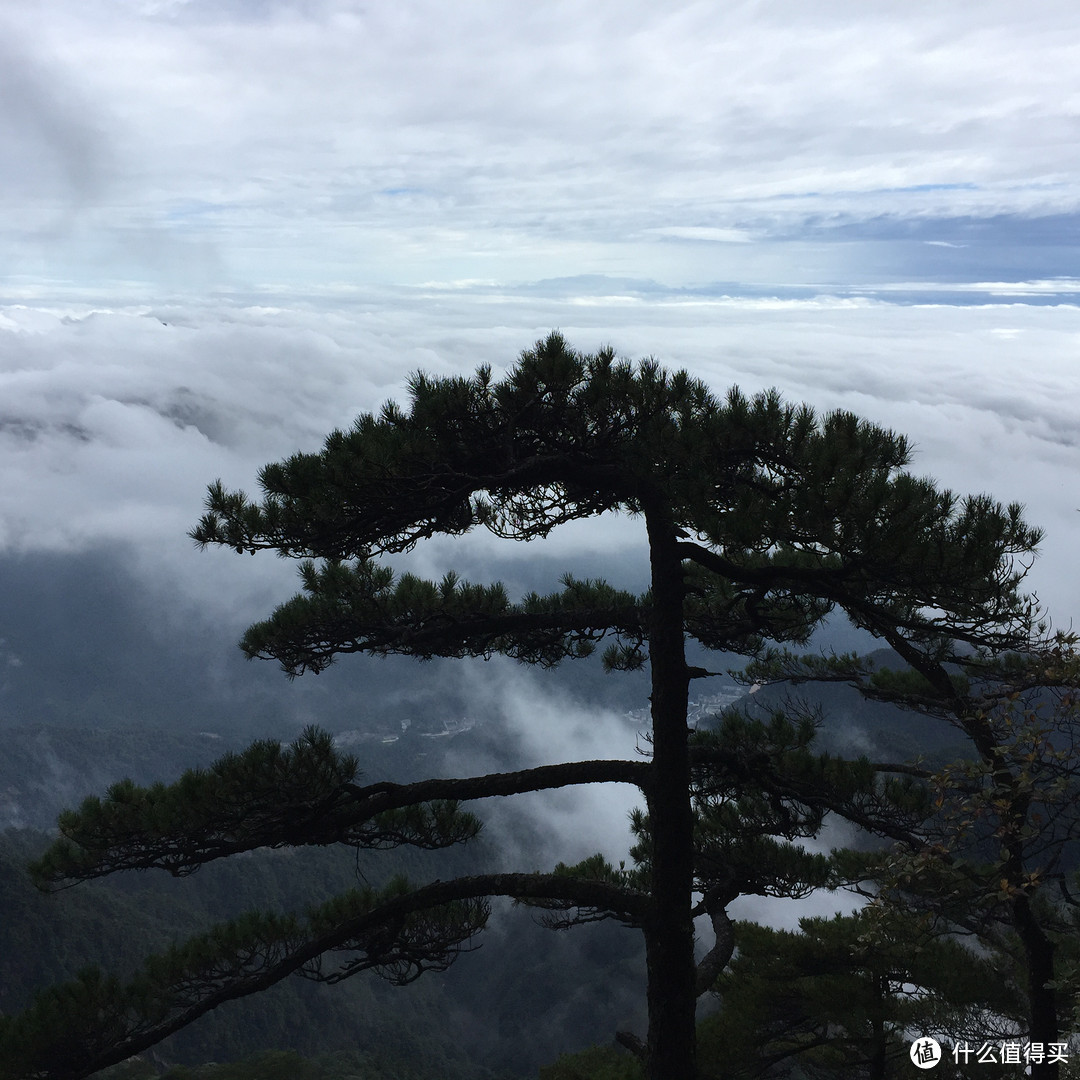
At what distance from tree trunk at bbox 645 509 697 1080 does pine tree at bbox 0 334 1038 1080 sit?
0.05 feet

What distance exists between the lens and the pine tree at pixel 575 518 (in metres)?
6.09

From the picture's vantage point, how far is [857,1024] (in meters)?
13.0

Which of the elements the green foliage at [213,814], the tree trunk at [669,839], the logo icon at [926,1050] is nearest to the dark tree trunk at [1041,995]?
the logo icon at [926,1050]

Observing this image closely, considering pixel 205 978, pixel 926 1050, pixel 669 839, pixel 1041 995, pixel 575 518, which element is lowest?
pixel 926 1050

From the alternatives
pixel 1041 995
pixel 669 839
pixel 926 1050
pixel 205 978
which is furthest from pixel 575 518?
pixel 926 1050

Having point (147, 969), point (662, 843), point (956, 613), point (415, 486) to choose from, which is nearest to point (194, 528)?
point (415, 486)

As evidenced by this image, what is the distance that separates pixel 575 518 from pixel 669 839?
3.01 metres

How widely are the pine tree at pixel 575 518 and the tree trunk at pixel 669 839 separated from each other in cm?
2

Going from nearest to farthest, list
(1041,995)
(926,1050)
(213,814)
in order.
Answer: (213,814) < (1041,995) < (926,1050)

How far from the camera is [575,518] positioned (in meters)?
8.00

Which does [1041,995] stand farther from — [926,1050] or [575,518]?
[575,518]

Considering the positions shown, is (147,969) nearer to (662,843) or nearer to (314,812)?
(314,812)

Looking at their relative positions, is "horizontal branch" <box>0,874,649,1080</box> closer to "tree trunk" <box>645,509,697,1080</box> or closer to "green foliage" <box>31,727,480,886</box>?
"tree trunk" <box>645,509,697,1080</box>

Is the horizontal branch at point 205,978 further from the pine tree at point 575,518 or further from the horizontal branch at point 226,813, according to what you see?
the horizontal branch at point 226,813
